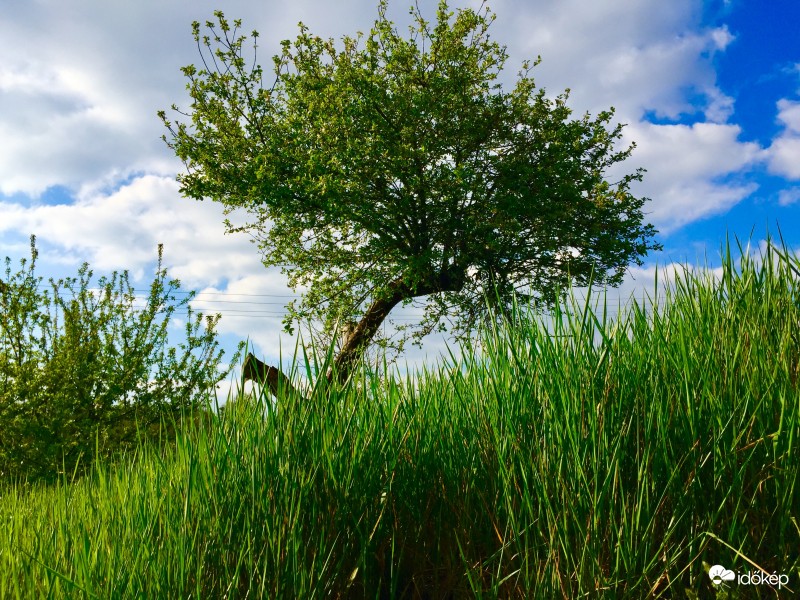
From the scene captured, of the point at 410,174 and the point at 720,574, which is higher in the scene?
the point at 410,174

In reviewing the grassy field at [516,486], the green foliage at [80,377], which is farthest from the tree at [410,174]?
the grassy field at [516,486]

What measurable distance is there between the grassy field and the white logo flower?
0.07 metres

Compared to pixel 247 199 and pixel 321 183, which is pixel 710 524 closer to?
pixel 321 183

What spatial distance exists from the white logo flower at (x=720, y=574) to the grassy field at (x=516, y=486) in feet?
0.22

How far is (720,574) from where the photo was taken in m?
2.34

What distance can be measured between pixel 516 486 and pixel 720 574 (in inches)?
30.3

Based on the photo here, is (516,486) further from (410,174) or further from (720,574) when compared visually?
(410,174)

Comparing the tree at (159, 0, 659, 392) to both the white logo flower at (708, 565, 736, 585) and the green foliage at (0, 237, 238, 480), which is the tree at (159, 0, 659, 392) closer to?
the green foliage at (0, 237, 238, 480)

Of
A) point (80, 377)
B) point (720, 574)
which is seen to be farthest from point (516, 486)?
point (80, 377)

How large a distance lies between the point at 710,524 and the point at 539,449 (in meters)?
0.67

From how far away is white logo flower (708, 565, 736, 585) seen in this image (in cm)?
231

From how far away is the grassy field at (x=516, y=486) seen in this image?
2502 millimetres

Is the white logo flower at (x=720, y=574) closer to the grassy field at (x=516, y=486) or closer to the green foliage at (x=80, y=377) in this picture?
the grassy field at (x=516, y=486)

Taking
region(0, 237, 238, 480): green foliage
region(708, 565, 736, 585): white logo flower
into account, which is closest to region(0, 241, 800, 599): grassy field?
region(708, 565, 736, 585): white logo flower
